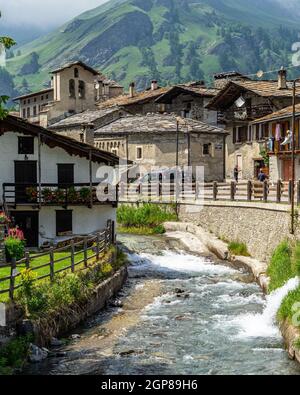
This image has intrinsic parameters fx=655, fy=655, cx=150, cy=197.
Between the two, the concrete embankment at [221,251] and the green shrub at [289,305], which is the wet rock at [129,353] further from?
the green shrub at [289,305]

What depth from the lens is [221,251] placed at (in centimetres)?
3291

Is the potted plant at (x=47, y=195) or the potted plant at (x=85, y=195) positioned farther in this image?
the potted plant at (x=85, y=195)

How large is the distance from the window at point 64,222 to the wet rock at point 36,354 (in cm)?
1423

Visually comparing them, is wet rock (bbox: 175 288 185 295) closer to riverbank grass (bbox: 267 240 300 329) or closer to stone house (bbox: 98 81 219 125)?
riverbank grass (bbox: 267 240 300 329)

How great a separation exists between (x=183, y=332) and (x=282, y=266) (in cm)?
618

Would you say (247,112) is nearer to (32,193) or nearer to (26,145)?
(26,145)

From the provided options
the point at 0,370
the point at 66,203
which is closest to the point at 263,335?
the point at 0,370

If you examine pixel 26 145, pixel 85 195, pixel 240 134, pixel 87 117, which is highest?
pixel 87 117

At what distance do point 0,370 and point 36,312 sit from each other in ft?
10.2

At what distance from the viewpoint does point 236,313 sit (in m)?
21.9

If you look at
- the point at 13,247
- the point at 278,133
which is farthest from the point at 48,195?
the point at 278,133

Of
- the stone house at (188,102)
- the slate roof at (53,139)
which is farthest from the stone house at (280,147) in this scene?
the slate roof at (53,139)

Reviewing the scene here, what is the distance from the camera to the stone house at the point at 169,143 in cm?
5453
